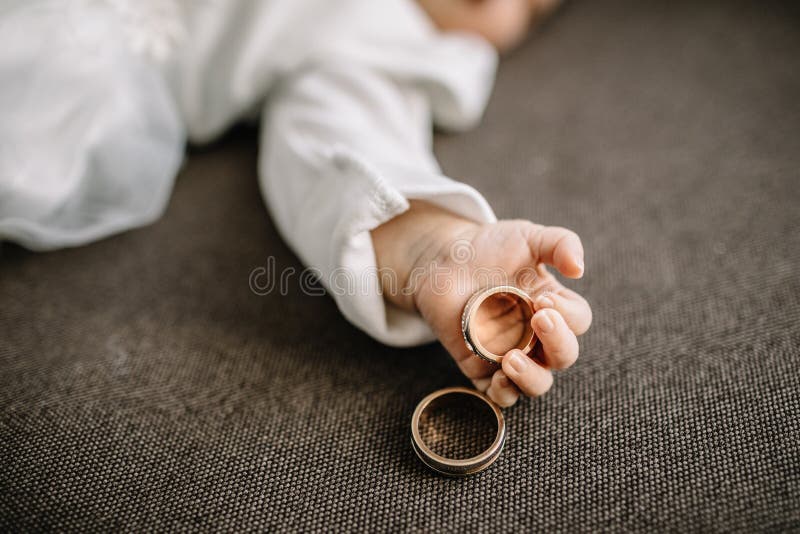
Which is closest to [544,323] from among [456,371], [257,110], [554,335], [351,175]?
[554,335]

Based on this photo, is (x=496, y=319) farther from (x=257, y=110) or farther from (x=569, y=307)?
(x=257, y=110)

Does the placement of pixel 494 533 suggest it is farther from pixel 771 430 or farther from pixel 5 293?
pixel 5 293

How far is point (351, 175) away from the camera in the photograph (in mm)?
584

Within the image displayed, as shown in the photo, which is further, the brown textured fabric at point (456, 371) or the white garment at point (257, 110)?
the white garment at point (257, 110)

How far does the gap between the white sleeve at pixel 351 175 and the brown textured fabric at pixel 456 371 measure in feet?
0.15

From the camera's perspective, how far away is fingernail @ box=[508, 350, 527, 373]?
1.52 ft

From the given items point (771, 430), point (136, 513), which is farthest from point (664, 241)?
point (136, 513)

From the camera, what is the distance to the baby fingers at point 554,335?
0.45 meters

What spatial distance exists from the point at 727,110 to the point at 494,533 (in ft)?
2.27

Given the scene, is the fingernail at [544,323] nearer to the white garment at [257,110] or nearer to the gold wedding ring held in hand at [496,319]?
the gold wedding ring held in hand at [496,319]

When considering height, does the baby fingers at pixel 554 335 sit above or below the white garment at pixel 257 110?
above

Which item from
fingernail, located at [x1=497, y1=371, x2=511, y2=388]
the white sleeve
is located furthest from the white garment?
fingernail, located at [x1=497, y1=371, x2=511, y2=388]

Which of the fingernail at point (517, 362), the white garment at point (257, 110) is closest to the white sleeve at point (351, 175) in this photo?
the white garment at point (257, 110)

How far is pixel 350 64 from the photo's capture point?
0.76 meters
